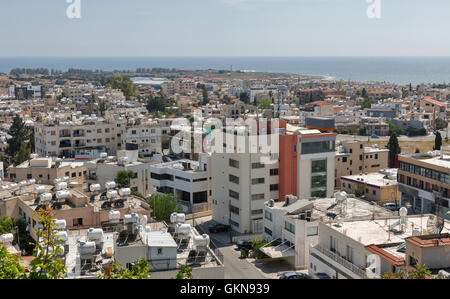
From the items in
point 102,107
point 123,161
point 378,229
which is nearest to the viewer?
point 378,229

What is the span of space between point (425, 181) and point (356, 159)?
3.89 m

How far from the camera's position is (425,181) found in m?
11.6

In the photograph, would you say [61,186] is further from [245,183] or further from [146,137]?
[146,137]

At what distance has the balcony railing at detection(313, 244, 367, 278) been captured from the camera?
18.5 ft

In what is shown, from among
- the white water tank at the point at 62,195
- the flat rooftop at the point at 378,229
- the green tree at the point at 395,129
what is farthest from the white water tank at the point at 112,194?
the green tree at the point at 395,129

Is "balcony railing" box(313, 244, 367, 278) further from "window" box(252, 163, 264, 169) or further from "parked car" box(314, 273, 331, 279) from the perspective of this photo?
"window" box(252, 163, 264, 169)

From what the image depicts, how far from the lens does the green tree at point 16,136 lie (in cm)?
2020

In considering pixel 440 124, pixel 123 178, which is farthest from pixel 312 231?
pixel 440 124

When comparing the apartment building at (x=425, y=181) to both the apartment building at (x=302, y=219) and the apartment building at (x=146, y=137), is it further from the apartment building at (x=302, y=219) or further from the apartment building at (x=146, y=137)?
the apartment building at (x=146, y=137)

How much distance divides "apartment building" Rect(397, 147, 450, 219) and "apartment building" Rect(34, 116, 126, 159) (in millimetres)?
9949

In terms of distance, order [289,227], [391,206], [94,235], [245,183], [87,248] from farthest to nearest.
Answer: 1. [391,206]
2. [245,183]
3. [289,227]
4. [94,235]
5. [87,248]

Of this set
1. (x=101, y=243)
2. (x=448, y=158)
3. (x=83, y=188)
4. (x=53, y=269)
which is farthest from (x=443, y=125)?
(x=53, y=269)

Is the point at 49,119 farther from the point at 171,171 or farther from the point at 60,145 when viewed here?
the point at 171,171
